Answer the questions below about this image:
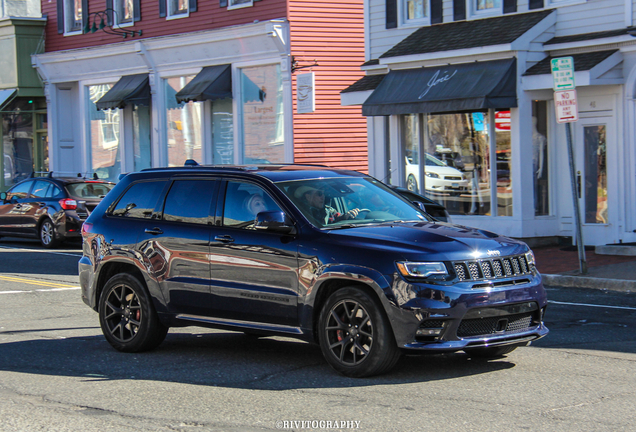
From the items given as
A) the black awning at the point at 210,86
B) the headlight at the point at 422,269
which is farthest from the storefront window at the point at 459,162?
the headlight at the point at 422,269

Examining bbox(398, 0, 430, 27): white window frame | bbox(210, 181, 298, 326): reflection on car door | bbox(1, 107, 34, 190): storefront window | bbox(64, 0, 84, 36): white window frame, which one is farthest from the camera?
bbox(1, 107, 34, 190): storefront window

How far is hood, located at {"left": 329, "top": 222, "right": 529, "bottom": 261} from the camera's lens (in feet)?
21.2

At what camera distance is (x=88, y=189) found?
19.2 m

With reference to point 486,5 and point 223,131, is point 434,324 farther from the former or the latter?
point 223,131

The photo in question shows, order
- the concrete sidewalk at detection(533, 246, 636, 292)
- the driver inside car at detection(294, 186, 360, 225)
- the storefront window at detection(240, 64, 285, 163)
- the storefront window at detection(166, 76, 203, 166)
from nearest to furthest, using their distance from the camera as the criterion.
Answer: the driver inside car at detection(294, 186, 360, 225)
the concrete sidewalk at detection(533, 246, 636, 292)
the storefront window at detection(240, 64, 285, 163)
the storefront window at detection(166, 76, 203, 166)

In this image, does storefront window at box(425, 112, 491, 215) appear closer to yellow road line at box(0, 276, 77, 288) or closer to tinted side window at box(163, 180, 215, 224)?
yellow road line at box(0, 276, 77, 288)

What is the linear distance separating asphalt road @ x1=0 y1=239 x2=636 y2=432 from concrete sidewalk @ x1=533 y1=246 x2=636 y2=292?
278 centimetres

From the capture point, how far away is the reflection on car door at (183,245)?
7598mm

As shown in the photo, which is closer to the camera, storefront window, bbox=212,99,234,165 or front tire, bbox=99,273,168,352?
front tire, bbox=99,273,168,352

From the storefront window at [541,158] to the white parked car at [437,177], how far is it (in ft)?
5.37

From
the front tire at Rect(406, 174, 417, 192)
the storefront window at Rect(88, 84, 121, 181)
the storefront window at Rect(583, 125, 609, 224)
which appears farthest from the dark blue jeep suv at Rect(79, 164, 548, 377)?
the storefront window at Rect(88, 84, 121, 181)

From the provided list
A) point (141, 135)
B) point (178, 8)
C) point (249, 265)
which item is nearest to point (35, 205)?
point (178, 8)

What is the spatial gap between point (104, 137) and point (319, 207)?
2424 cm

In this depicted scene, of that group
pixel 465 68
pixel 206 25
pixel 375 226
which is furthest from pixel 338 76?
pixel 375 226
